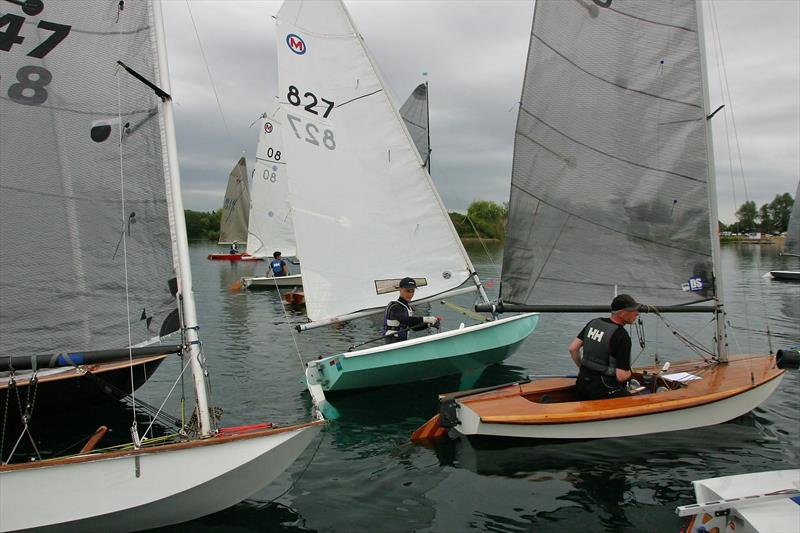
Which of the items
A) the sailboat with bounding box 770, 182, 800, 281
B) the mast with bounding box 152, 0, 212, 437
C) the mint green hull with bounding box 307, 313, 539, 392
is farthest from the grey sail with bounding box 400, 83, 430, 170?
the sailboat with bounding box 770, 182, 800, 281

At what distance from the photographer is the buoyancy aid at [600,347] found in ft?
22.2

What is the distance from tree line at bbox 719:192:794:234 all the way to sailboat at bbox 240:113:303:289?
287 feet

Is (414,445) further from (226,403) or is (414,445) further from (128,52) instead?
(128,52)

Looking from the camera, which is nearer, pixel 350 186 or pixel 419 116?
pixel 350 186

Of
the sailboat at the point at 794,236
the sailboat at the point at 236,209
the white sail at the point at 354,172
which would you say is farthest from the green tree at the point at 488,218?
the white sail at the point at 354,172

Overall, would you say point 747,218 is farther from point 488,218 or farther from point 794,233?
point 794,233

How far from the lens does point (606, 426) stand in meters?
6.50

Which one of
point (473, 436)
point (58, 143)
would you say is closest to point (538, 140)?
point (473, 436)

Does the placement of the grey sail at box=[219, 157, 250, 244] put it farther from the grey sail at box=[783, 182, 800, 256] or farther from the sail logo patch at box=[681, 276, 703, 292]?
the sail logo patch at box=[681, 276, 703, 292]

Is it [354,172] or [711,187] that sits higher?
[354,172]

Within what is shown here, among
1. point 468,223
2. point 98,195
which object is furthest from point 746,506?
point 468,223

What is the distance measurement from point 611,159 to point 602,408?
3.72 m

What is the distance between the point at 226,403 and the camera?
9.38 m

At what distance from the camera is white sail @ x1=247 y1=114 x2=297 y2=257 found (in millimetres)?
27453
